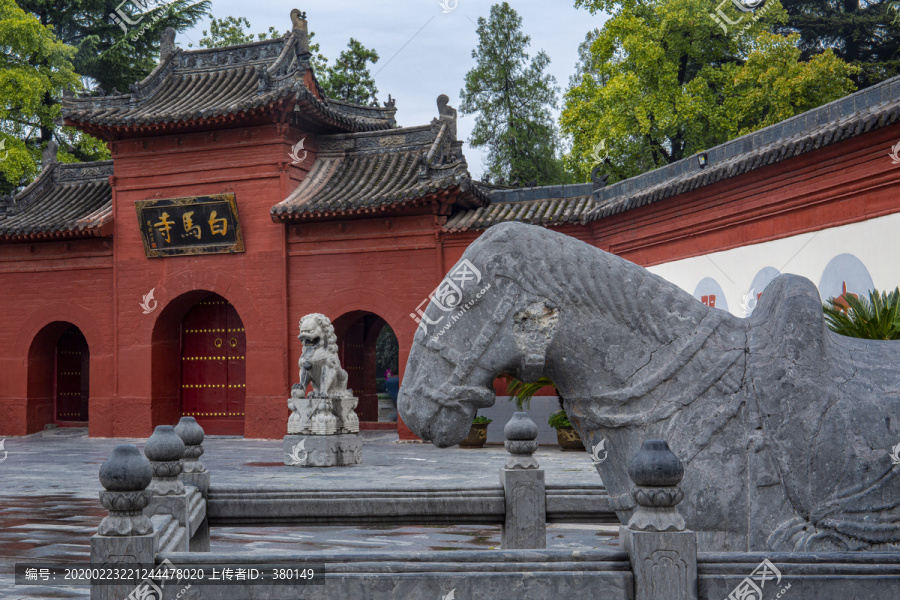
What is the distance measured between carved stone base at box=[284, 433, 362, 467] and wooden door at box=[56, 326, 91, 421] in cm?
884

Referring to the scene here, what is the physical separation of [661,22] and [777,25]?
199 inches

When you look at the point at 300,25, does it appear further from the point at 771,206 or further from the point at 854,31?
the point at 854,31

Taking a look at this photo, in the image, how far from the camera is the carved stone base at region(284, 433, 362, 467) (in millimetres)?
11547

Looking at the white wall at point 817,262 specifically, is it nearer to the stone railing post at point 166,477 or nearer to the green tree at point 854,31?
the stone railing post at point 166,477

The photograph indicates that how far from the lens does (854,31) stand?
2195 cm

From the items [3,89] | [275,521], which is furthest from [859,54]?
[275,521]

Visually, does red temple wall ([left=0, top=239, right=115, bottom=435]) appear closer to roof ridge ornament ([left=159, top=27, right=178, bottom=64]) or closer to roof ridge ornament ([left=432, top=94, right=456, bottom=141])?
roof ridge ornament ([left=159, top=27, right=178, bottom=64])

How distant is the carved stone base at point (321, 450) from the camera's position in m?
11.5

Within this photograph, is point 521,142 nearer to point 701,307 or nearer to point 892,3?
point 892,3

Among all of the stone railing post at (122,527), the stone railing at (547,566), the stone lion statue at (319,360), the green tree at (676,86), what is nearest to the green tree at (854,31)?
the green tree at (676,86)

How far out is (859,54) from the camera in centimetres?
2248

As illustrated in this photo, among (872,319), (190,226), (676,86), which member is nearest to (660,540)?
(872,319)

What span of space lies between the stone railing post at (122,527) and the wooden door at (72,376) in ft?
56.1

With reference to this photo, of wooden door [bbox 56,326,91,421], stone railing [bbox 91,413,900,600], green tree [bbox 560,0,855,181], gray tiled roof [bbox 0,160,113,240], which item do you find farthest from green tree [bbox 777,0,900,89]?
stone railing [bbox 91,413,900,600]
